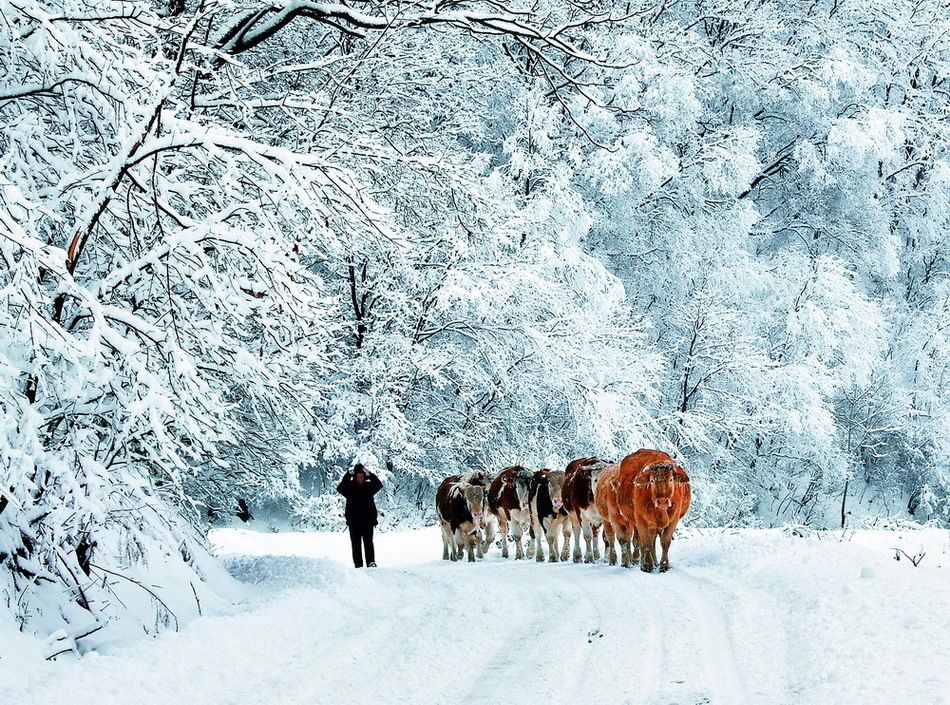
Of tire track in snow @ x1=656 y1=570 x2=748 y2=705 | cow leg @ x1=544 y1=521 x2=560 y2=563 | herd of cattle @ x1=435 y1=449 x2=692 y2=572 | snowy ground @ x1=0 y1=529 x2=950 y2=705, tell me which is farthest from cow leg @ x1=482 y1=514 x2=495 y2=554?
tire track in snow @ x1=656 y1=570 x2=748 y2=705

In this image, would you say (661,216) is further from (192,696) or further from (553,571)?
(192,696)

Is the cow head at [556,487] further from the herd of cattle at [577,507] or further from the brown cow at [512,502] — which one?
the brown cow at [512,502]

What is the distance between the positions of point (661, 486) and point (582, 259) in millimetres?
13087

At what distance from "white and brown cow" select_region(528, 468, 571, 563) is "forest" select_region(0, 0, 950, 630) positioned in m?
3.21

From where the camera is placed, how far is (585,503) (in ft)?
39.3

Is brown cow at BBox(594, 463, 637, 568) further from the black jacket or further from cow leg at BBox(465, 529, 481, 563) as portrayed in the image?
the black jacket

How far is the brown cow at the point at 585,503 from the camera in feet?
39.2

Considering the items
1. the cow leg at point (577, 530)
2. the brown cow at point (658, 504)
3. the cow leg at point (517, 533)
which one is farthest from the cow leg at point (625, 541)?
the cow leg at point (517, 533)

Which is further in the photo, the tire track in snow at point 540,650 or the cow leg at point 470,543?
the cow leg at point 470,543

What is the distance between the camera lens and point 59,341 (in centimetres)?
496

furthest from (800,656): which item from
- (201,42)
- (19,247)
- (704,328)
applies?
(704,328)

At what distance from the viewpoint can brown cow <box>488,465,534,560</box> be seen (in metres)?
13.6

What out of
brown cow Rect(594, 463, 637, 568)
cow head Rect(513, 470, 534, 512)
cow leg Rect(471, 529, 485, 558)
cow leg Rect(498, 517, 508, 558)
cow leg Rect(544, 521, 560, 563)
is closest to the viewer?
brown cow Rect(594, 463, 637, 568)

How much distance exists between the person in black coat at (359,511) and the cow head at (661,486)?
4.54m
